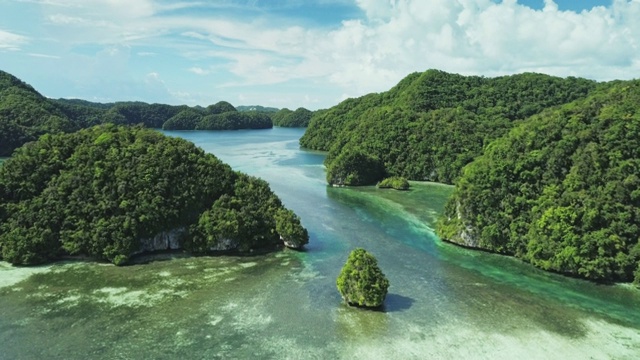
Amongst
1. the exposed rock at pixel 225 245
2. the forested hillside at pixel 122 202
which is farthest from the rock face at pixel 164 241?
the exposed rock at pixel 225 245

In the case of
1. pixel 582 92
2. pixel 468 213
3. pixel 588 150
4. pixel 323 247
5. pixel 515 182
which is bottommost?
pixel 323 247

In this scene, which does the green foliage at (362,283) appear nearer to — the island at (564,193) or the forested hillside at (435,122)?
the island at (564,193)

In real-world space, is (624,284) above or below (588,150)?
below

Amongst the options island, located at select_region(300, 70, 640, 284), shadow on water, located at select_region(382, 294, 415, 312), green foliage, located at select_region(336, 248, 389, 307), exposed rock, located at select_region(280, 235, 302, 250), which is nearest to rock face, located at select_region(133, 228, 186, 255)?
exposed rock, located at select_region(280, 235, 302, 250)

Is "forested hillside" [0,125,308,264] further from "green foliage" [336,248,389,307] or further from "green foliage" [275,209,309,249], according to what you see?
"green foliage" [336,248,389,307]

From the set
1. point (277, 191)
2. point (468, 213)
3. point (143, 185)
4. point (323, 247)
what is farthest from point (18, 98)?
point (468, 213)

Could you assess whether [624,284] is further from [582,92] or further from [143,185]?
[582,92]
